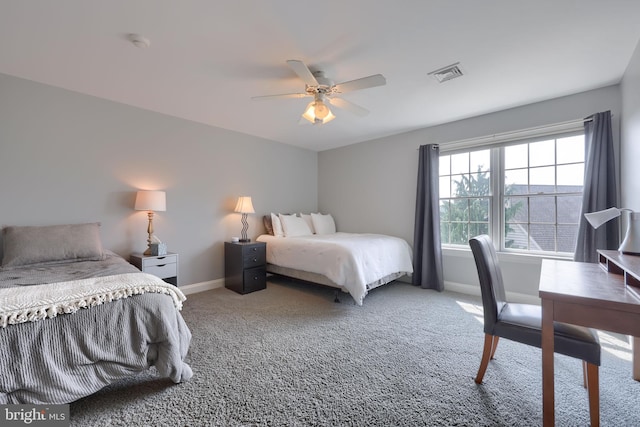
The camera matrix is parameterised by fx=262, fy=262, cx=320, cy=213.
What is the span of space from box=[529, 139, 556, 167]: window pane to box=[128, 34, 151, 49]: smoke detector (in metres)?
4.08

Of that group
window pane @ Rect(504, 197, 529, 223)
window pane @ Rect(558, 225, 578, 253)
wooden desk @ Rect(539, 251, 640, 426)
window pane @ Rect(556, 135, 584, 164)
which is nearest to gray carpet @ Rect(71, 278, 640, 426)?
wooden desk @ Rect(539, 251, 640, 426)

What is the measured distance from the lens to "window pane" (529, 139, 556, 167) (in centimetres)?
306

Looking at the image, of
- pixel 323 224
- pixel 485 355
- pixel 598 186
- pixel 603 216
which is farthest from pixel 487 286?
pixel 323 224

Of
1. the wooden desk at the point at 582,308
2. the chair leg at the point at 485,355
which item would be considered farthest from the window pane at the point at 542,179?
the chair leg at the point at 485,355

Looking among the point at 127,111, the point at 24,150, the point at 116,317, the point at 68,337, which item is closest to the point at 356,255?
the point at 116,317

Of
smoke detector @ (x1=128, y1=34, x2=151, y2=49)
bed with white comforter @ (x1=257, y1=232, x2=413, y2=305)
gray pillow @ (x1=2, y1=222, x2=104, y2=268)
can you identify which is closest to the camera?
smoke detector @ (x1=128, y1=34, x2=151, y2=49)

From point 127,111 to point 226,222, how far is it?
1839 millimetres

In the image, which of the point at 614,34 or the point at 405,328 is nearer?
the point at 614,34

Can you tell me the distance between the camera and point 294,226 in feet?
14.3

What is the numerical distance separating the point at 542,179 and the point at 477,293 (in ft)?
5.31

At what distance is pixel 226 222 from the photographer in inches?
159

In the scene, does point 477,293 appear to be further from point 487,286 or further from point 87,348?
point 87,348

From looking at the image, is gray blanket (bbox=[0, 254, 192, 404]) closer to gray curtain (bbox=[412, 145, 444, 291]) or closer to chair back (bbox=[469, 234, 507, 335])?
chair back (bbox=[469, 234, 507, 335])

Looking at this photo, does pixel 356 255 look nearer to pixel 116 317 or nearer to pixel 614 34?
pixel 116 317
